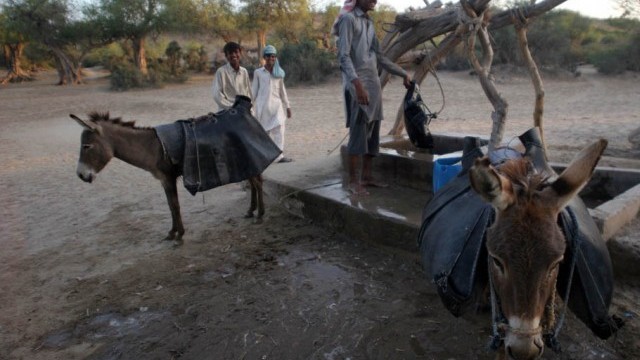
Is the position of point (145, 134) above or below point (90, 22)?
below

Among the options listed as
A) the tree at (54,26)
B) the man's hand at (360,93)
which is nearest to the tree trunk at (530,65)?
the man's hand at (360,93)

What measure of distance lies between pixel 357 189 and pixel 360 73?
126cm

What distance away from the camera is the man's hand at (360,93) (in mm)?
4449

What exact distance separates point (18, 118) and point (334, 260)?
1670 centimetres

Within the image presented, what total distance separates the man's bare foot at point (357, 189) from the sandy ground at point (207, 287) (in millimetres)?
538

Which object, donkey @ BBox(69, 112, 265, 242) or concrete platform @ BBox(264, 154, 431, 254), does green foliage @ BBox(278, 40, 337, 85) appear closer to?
concrete platform @ BBox(264, 154, 431, 254)

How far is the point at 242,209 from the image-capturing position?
582 centimetres

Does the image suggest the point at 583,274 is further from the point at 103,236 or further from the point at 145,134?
the point at 103,236

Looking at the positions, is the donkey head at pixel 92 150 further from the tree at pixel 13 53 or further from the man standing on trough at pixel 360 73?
the tree at pixel 13 53

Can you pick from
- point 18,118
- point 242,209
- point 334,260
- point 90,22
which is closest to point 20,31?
point 90,22

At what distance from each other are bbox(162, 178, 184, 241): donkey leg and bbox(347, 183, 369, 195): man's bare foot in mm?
1906

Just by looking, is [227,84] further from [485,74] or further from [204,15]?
[204,15]

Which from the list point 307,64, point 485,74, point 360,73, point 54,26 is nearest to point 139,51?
point 54,26

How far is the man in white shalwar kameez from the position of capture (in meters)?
7.34
